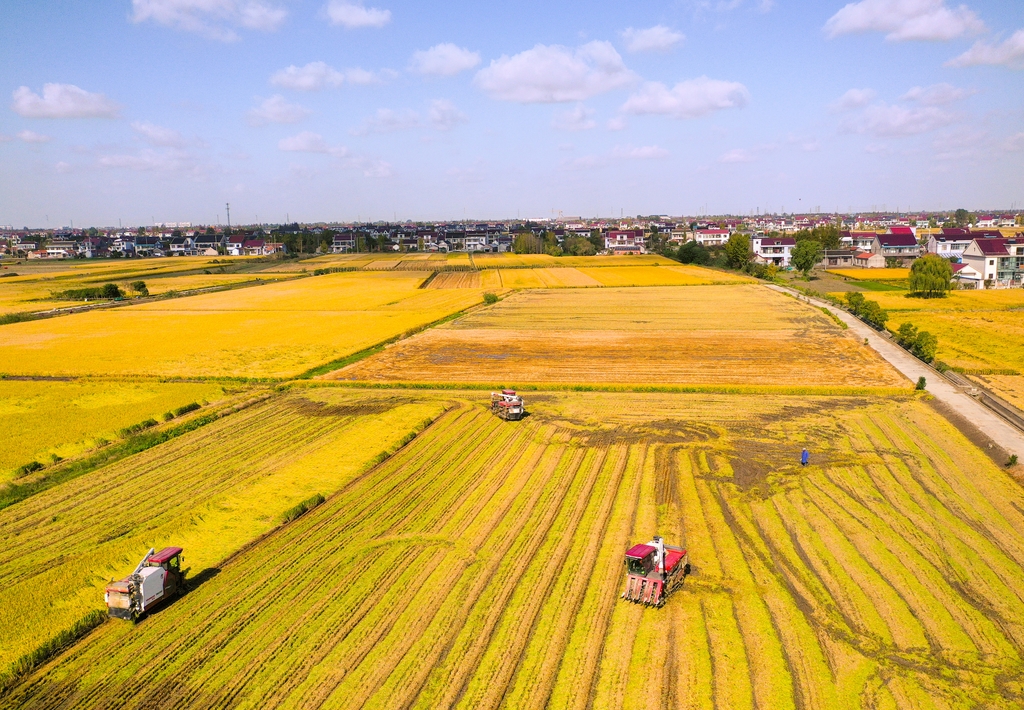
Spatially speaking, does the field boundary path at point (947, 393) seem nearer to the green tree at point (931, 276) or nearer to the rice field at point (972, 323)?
Answer: the rice field at point (972, 323)

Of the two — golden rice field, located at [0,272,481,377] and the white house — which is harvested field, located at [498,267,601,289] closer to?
golden rice field, located at [0,272,481,377]

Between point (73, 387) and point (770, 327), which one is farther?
point (770, 327)

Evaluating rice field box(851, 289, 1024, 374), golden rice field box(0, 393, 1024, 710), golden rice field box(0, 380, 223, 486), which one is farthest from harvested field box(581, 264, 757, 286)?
→ golden rice field box(0, 393, 1024, 710)

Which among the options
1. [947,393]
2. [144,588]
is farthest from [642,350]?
[144,588]

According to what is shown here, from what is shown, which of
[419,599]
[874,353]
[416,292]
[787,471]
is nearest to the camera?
[419,599]

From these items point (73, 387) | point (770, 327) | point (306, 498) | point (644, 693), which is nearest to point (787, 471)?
→ point (644, 693)

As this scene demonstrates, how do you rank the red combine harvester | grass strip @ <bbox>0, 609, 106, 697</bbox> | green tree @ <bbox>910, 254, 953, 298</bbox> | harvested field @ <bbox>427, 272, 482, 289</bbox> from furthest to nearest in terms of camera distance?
harvested field @ <bbox>427, 272, 482, 289</bbox> → green tree @ <bbox>910, 254, 953, 298</bbox> → the red combine harvester → grass strip @ <bbox>0, 609, 106, 697</bbox>

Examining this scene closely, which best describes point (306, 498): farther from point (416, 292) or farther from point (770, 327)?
point (416, 292)
